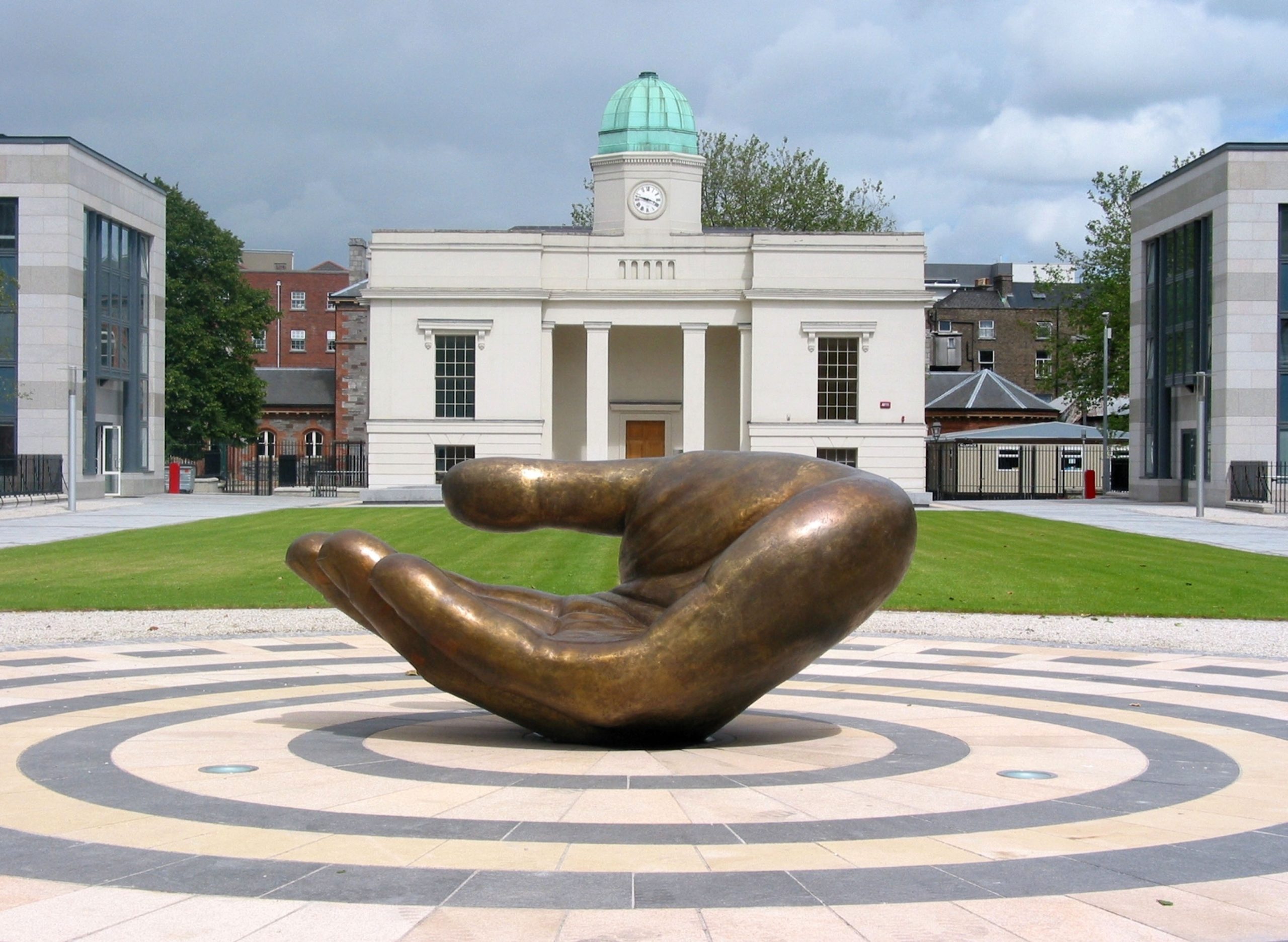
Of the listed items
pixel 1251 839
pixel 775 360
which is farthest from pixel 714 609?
pixel 775 360

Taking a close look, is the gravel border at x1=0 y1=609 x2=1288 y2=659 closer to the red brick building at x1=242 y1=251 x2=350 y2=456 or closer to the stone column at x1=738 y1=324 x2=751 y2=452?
the stone column at x1=738 y1=324 x2=751 y2=452

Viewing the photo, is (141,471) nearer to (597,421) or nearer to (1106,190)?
(597,421)

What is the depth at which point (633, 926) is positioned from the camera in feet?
17.7

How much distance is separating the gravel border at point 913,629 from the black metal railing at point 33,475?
106ft

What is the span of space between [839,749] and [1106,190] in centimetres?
6966

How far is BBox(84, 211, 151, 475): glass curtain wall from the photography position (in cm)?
5466

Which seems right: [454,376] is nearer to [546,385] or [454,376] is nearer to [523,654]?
[546,385]

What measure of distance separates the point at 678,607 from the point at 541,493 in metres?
1.68

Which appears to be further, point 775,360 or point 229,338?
point 229,338

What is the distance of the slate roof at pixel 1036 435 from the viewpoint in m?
67.6

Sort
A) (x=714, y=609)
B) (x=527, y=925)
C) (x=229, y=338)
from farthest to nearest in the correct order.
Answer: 1. (x=229, y=338)
2. (x=714, y=609)
3. (x=527, y=925)

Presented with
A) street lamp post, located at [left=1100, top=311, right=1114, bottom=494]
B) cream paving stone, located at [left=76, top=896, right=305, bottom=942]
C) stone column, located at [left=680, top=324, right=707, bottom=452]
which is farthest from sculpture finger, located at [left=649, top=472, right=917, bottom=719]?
street lamp post, located at [left=1100, top=311, right=1114, bottom=494]

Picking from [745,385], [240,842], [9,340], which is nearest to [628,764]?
[240,842]

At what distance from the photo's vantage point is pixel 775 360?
5466cm
